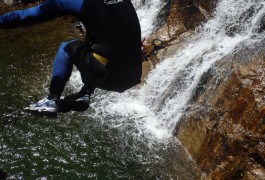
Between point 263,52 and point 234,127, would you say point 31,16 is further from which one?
point 263,52

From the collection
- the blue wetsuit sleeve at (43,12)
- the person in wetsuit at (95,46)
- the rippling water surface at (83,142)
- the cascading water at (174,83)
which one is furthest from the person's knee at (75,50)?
the cascading water at (174,83)

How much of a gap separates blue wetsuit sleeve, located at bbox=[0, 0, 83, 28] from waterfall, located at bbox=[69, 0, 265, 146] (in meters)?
3.08

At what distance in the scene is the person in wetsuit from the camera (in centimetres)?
359

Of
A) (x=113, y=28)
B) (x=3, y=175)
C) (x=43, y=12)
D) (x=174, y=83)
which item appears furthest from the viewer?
(x=174, y=83)

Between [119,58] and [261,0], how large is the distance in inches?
200

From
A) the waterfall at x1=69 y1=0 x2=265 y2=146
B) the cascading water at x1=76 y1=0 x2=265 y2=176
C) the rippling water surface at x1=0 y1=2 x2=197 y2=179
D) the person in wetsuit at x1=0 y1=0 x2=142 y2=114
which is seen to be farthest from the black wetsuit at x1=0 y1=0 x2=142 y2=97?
the waterfall at x1=69 y1=0 x2=265 y2=146

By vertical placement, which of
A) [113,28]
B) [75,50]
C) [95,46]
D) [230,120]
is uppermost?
[113,28]

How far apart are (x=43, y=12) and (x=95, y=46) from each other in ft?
2.24

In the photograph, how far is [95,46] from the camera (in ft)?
12.8

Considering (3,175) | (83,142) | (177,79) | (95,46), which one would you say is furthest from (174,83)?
(3,175)

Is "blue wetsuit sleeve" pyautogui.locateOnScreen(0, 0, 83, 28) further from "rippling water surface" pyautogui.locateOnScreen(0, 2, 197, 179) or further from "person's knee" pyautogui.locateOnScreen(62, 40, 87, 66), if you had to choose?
"rippling water surface" pyautogui.locateOnScreen(0, 2, 197, 179)

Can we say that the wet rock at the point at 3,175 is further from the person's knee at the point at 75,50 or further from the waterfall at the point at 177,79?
the waterfall at the point at 177,79

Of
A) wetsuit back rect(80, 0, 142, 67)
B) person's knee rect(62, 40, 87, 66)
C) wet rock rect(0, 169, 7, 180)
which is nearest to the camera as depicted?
wetsuit back rect(80, 0, 142, 67)

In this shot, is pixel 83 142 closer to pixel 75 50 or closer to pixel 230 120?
pixel 75 50
